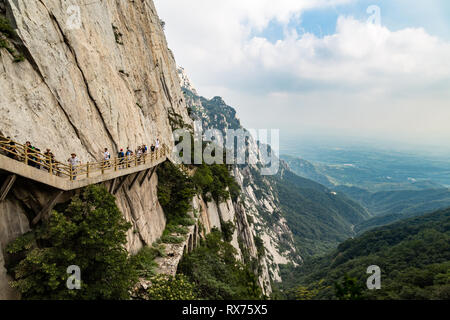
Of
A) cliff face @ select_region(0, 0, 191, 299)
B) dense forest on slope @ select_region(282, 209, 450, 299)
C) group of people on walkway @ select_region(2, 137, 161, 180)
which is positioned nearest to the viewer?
group of people on walkway @ select_region(2, 137, 161, 180)

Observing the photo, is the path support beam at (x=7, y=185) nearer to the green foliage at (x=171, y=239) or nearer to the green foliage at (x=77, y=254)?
the green foliage at (x=77, y=254)

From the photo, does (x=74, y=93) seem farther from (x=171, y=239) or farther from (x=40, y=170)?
(x=171, y=239)

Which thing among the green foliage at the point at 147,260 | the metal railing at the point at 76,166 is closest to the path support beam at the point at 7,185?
the metal railing at the point at 76,166

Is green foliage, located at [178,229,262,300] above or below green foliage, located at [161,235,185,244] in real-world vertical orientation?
below

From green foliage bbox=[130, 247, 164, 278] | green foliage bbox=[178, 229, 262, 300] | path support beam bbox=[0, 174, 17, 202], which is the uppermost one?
path support beam bbox=[0, 174, 17, 202]

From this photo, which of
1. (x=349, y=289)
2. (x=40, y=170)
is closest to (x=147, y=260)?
(x=40, y=170)

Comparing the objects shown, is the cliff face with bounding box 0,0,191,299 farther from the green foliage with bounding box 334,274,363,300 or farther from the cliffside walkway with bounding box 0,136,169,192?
the green foliage with bounding box 334,274,363,300

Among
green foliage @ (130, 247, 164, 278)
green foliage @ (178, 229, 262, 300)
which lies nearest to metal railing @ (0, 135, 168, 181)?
green foliage @ (130, 247, 164, 278)
